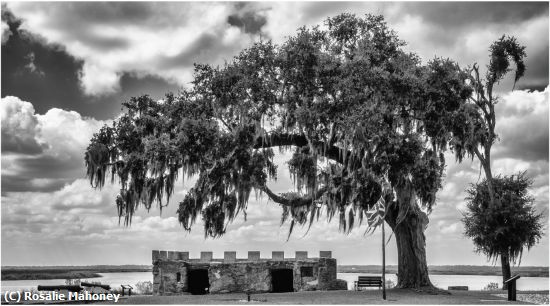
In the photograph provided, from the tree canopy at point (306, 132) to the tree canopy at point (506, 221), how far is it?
36.6 ft

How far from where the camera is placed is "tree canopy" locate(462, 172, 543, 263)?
33906 mm

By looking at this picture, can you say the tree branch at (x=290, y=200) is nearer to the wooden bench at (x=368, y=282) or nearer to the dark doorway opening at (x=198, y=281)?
the wooden bench at (x=368, y=282)

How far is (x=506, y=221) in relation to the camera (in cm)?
3444

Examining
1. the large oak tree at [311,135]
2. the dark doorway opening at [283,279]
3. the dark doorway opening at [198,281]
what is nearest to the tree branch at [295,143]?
the large oak tree at [311,135]

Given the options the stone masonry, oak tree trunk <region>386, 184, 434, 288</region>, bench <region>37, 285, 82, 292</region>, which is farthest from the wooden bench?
bench <region>37, 285, 82, 292</region>

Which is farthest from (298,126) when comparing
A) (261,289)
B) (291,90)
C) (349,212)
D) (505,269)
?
(505,269)

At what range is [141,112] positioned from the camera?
25.9 m

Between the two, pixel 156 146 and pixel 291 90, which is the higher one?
pixel 291 90

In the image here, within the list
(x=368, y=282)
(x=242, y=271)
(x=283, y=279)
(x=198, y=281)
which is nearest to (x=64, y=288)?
(x=368, y=282)

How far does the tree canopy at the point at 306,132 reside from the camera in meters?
22.1

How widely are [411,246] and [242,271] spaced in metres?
14.3

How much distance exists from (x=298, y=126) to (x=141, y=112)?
6825mm

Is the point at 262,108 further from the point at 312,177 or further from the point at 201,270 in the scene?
the point at 201,270

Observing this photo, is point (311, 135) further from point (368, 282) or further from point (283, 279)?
point (283, 279)
